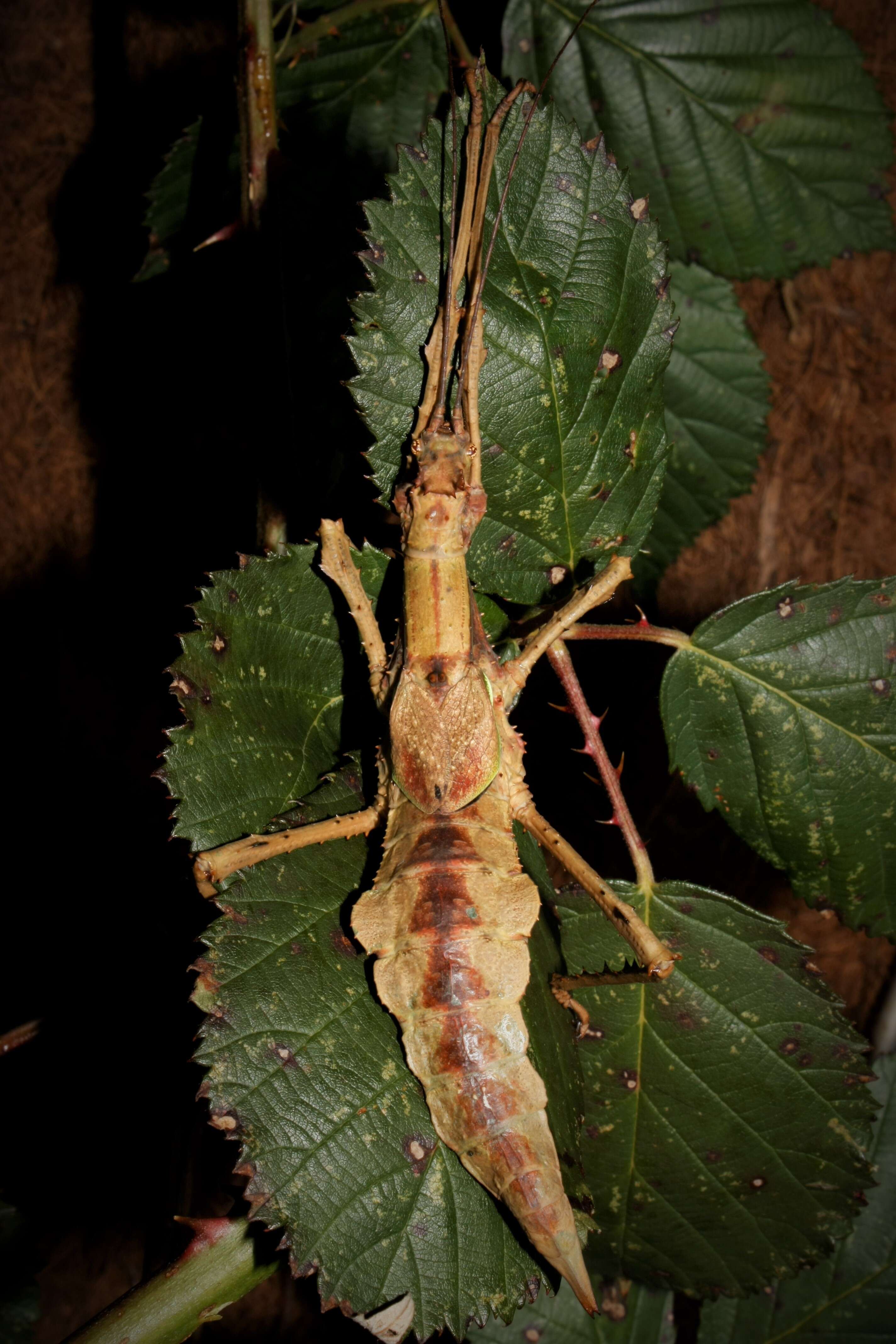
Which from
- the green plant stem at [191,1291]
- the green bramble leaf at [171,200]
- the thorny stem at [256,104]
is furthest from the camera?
the green bramble leaf at [171,200]

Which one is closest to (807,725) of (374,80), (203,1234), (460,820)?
(460,820)

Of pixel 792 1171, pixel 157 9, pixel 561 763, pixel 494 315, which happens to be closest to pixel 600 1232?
pixel 792 1171

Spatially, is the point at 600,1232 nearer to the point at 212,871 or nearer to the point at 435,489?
the point at 212,871

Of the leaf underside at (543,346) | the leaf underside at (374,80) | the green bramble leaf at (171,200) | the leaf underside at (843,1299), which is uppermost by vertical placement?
the leaf underside at (374,80)

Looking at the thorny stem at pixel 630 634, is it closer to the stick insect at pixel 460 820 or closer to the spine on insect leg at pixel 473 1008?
the stick insect at pixel 460 820

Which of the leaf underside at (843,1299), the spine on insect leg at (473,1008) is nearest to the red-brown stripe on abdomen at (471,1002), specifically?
the spine on insect leg at (473,1008)

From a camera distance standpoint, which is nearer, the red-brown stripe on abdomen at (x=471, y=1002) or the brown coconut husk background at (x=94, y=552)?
the red-brown stripe on abdomen at (x=471, y=1002)

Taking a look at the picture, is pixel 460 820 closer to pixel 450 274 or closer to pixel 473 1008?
pixel 473 1008
